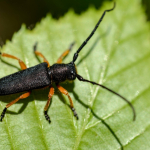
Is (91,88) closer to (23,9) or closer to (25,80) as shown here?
(25,80)

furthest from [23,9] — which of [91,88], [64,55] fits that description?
[91,88]

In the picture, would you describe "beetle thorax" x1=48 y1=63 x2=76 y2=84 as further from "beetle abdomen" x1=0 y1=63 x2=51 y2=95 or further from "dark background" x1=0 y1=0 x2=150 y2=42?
"dark background" x1=0 y1=0 x2=150 y2=42

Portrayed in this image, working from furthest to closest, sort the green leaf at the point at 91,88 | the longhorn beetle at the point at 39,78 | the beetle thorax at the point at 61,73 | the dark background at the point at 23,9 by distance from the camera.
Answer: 1. the dark background at the point at 23,9
2. the beetle thorax at the point at 61,73
3. the longhorn beetle at the point at 39,78
4. the green leaf at the point at 91,88

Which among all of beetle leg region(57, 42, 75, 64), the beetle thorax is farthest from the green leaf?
the beetle thorax

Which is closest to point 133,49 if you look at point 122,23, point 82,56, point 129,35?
point 129,35

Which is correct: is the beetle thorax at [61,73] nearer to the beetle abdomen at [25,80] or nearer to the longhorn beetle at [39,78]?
the longhorn beetle at [39,78]

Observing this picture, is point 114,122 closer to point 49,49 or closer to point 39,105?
point 39,105

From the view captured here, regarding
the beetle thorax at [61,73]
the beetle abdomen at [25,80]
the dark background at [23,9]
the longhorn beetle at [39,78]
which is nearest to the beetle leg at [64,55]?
the longhorn beetle at [39,78]
